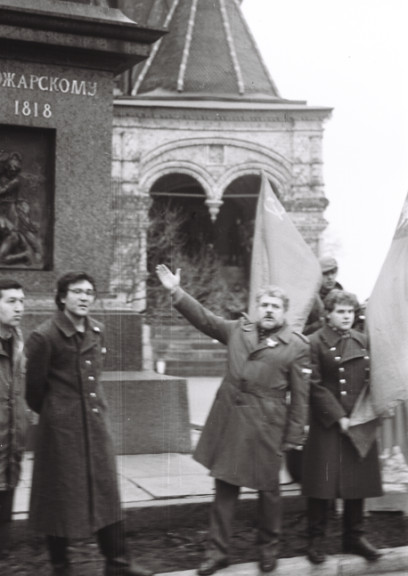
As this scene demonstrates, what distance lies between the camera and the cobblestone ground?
4.57 m

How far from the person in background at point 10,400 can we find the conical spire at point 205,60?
26.0 m

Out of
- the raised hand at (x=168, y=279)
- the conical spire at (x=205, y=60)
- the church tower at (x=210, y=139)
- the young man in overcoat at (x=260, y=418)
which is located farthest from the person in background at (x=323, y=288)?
the conical spire at (x=205, y=60)

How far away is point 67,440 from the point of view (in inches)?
169

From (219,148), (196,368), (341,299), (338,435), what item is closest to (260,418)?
(338,435)

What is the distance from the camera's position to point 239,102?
97.2 ft

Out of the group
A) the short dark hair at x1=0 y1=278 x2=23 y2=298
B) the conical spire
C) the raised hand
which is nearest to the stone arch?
the conical spire

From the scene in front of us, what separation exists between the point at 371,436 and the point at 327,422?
279 mm

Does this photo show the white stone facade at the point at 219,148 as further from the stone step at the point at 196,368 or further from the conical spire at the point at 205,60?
the stone step at the point at 196,368

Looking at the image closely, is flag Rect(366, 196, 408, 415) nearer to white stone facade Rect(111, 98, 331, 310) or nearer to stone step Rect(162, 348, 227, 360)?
stone step Rect(162, 348, 227, 360)

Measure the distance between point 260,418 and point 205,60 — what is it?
28068mm

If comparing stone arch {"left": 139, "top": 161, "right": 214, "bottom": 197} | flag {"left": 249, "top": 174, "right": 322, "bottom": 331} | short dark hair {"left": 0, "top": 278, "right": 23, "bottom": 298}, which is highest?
stone arch {"left": 139, "top": 161, "right": 214, "bottom": 197}

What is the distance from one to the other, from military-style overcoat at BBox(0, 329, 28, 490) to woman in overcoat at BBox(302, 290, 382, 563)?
5.37 ft

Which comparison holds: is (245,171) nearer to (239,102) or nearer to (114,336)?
(239,102)

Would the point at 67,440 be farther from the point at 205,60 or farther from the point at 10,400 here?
the point at 205,60
